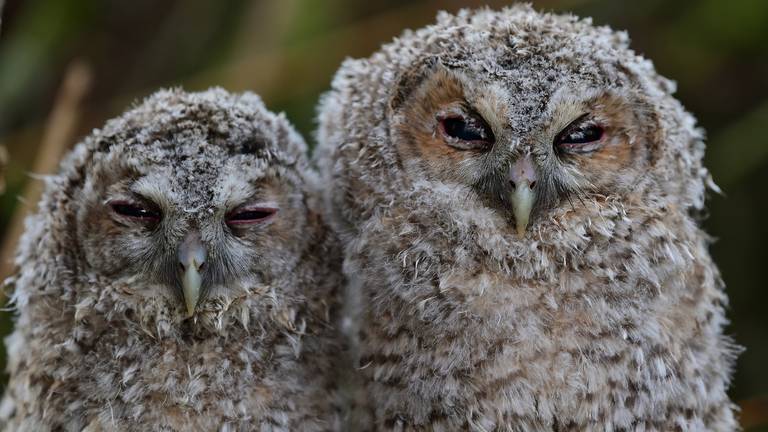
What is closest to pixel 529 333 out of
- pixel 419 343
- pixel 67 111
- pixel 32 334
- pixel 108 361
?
pixel 419 343

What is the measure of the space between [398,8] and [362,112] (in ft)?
6.44

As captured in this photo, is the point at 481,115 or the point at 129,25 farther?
the point at 129,25

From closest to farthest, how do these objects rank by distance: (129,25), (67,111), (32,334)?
(32,334) → (67,111) → (129,25)

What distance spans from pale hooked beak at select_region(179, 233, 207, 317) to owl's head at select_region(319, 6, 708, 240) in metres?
0.43

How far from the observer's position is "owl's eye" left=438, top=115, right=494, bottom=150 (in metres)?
2.28

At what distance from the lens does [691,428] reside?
2.34 m

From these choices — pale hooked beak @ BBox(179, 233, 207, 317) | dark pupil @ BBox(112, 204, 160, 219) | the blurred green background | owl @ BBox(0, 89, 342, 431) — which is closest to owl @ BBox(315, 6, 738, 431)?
owl @ BBox(0, 89, 342, 431)

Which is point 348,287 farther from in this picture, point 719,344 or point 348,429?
point 719,344

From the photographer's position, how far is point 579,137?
228 cm

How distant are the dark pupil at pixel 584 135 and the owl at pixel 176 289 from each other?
0.67m

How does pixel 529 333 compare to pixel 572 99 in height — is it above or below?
below

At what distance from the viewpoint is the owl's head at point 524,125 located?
223 centimetres

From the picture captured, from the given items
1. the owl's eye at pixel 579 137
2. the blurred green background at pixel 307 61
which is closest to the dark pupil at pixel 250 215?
the owl's eye at pixel 579 137

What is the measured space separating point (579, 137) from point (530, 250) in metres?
0.28
